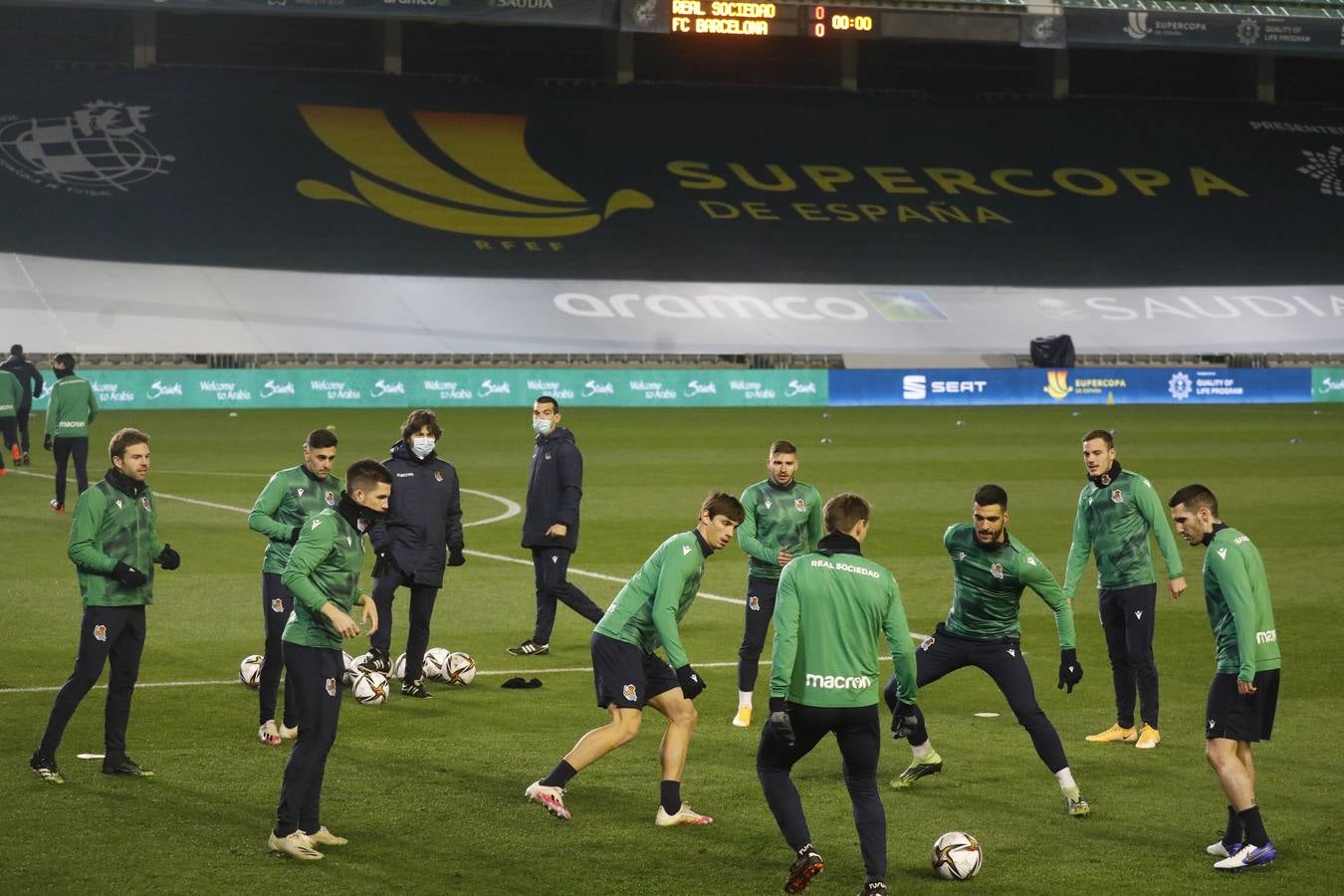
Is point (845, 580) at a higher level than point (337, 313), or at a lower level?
lower

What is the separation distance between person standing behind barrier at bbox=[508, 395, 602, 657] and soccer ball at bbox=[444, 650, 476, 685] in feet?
4.32

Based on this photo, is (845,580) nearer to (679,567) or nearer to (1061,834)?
(679,567)

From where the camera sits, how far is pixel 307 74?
201 ft

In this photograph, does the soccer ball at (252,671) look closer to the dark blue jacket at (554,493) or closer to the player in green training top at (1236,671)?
the dark blue jacket at (554,493)

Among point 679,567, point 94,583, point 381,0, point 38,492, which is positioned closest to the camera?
point 679,567

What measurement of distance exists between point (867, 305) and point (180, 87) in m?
24.9

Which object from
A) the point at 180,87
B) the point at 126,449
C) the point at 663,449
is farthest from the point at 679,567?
the point at 180,87

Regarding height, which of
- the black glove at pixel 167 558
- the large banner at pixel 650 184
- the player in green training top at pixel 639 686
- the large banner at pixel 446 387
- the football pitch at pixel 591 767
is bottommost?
the football pitch at pixel 591 767

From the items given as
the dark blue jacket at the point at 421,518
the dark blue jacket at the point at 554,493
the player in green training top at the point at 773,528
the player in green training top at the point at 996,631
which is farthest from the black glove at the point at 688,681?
the dark blue jacket at the point at 554,493

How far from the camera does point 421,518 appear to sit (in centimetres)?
1394

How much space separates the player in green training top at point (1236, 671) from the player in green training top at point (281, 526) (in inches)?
234

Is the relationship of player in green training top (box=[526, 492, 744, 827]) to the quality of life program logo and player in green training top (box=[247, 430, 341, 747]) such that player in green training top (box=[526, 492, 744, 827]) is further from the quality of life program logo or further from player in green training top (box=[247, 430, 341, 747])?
the quality of life program logo

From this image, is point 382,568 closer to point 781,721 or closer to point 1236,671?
point 781,721

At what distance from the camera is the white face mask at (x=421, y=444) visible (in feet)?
45.3
